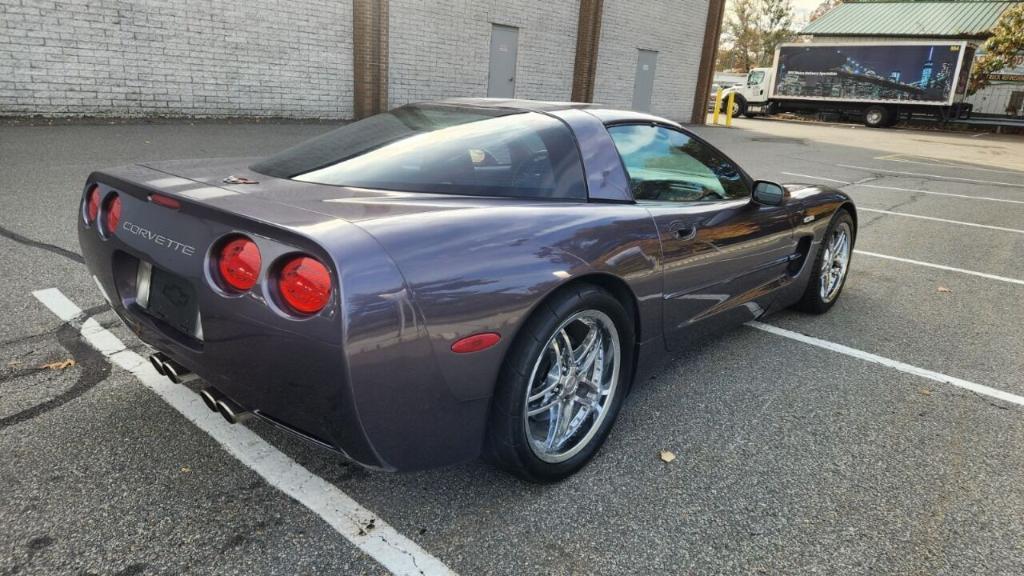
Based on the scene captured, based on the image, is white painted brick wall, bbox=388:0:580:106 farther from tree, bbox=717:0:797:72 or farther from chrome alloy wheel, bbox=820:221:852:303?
tree, bbox=717:0:797:72

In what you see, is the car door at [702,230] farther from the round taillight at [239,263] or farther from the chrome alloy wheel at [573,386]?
the round taillight at [239,263]

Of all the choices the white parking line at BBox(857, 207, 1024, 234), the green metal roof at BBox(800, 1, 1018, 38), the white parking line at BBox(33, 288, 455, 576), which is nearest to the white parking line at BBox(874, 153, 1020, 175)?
the white parking line at BBox(857, 207, 1024, 234)

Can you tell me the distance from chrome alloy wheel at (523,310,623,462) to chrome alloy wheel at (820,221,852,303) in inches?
94.8

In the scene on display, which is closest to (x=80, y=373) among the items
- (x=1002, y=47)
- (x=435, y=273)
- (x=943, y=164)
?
(x=435, y=273)

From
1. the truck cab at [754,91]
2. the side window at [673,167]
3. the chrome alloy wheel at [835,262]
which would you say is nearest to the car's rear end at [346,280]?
the side window at [673,167]

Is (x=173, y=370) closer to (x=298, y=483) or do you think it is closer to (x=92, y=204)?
(x=298, y=483)

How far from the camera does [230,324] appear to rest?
196cm

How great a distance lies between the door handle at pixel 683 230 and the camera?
2881 mm

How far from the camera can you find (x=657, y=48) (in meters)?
21.7

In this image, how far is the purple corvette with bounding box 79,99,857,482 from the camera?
6.11 ft

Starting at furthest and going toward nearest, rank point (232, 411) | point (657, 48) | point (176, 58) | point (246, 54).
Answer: point (657, 48)
point (246, 54)
point (176, 58)
point (232, 411)

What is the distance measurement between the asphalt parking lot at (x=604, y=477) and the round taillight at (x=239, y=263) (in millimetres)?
767

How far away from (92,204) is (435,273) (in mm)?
1610

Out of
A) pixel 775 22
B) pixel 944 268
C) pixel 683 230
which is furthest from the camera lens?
pixel 775 22
